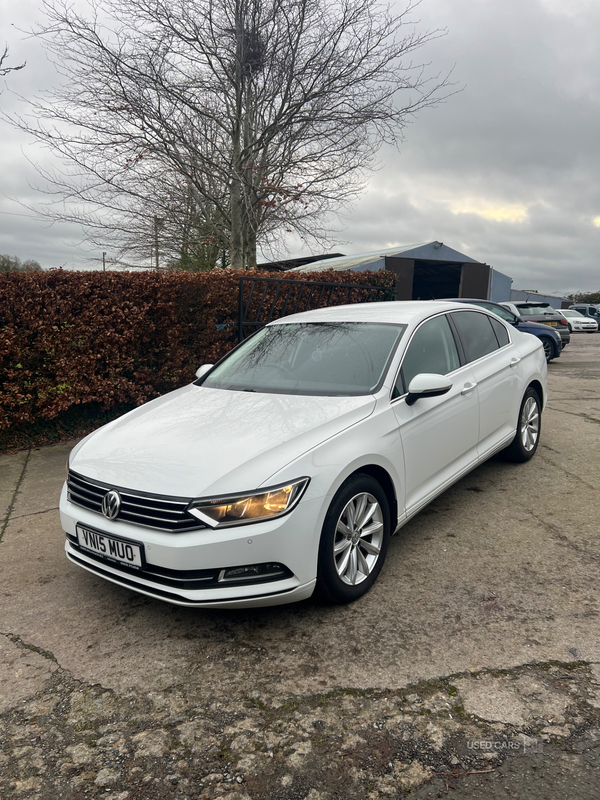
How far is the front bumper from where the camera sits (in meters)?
2.47

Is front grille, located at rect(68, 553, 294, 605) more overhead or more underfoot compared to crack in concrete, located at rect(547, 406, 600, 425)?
more underfoot

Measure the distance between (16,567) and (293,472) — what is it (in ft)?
7.10

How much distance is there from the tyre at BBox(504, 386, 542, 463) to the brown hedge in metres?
4.23

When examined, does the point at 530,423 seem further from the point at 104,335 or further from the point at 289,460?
the point at 104,335

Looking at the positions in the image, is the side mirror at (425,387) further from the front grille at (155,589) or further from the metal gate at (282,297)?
the metal gate at (282,297)

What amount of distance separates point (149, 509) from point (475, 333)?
3.08 metres

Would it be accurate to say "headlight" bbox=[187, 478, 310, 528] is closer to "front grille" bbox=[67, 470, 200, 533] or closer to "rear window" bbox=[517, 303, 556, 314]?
"front grille" bbox=[67, 470, 200, 533]

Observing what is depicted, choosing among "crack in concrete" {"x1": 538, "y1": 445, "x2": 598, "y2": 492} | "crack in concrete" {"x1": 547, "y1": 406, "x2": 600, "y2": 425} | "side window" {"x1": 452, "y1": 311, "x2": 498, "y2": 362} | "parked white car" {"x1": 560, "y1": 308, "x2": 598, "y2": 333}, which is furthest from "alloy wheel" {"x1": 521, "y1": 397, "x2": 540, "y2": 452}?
"parked white car" {"x1": 560, "y1": 308, "x2": 598, "y2": 333}

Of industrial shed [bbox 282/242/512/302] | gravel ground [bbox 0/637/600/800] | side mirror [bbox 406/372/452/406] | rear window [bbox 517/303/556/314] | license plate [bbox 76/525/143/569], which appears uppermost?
industrial shed [bbox 282/242/512/302]

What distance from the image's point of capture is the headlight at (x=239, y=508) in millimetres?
2486

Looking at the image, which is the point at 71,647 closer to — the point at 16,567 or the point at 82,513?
the point at 82,513

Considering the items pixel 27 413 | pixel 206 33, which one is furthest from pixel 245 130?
pixel 27 413

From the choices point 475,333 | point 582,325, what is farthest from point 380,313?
point 582,325

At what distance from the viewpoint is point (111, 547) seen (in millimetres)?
2715
